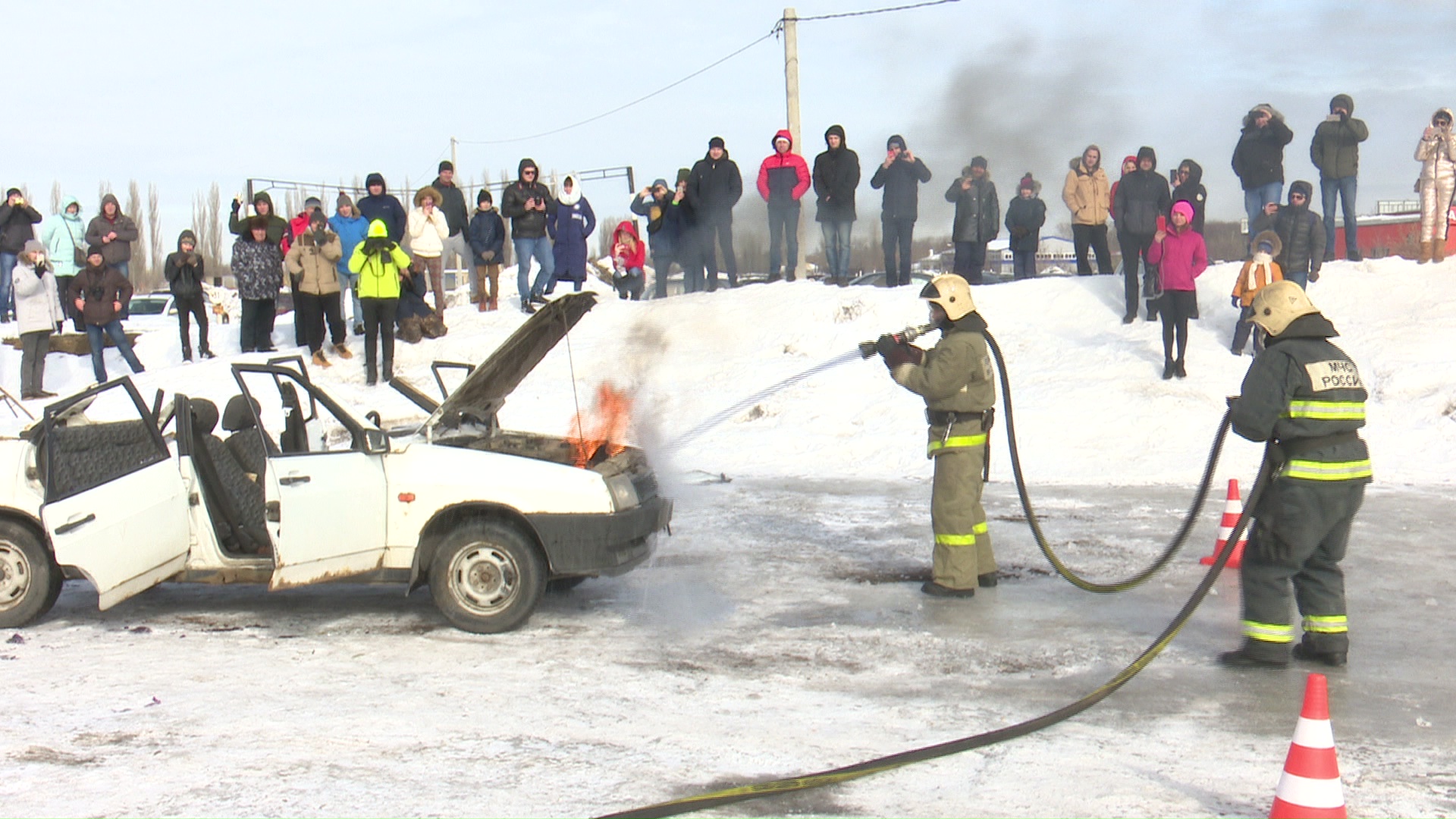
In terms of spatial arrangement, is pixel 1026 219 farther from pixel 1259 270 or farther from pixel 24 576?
pixel 24 576

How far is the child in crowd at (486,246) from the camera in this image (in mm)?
18812

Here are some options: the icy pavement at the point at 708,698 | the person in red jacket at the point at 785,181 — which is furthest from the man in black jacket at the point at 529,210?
the icy pavement at the point at 708,698

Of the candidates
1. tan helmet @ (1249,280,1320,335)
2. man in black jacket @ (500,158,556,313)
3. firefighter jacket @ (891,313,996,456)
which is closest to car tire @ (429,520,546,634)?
firefighter jacket @ (891,313,996,456)

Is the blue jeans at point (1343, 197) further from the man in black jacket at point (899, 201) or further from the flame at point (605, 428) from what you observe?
the flame at point (605, 428)

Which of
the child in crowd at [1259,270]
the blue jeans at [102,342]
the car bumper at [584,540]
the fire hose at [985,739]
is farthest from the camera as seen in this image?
the blue jeans at [102,342]

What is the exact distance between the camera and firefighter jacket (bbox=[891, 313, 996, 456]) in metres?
8.20

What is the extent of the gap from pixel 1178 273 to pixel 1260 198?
2550 mm

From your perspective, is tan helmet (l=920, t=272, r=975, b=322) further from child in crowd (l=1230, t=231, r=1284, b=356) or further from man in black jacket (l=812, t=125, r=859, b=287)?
man in black jacket (l=812, t=125, r=859, b=287)

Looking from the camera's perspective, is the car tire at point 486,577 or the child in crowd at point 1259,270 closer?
the car tire at point 486,577

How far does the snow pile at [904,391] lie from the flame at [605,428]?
2615 mm

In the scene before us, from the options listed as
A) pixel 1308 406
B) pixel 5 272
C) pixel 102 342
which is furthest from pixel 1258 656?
pixel 5 272

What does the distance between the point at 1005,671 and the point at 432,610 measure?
3.44m

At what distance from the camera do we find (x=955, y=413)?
8.30 meters

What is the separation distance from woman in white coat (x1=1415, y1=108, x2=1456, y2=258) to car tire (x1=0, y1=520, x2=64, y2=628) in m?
16.3
